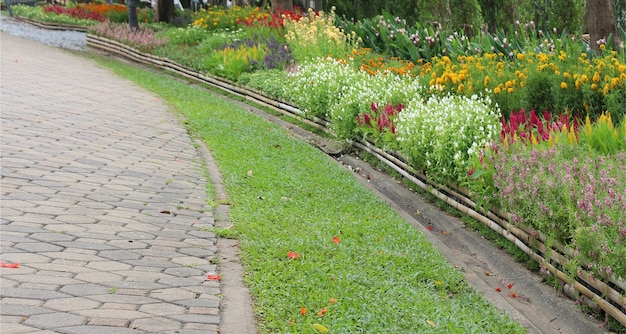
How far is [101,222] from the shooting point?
6812 mm

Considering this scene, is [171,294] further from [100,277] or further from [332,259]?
[332,259]

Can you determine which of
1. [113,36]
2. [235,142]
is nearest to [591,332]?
[235,142]

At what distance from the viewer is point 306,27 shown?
54.0 feet

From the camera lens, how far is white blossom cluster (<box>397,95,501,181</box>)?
27.5 ft

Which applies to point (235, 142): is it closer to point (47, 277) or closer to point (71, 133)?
point (71, 133)

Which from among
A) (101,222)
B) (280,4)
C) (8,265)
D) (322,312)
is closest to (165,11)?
(280,4)

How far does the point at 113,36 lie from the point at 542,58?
14765mm

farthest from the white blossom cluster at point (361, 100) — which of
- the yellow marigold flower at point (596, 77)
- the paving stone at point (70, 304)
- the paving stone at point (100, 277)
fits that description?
the paving stone at point (70, 304)

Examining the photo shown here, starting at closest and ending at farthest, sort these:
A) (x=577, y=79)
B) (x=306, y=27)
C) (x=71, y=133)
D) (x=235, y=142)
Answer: (x=577, y=79) → (x=71, y=133) → (x=235, y=142) → (x=306, y=27)

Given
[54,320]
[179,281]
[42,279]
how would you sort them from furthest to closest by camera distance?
[179,281] → [42,279] → [54,320]

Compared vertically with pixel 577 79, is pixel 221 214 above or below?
below

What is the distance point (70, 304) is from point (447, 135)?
4.75 metres

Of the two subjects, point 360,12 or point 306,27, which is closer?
point 306,27

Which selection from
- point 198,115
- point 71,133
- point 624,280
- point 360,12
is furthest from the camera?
point 360,12
